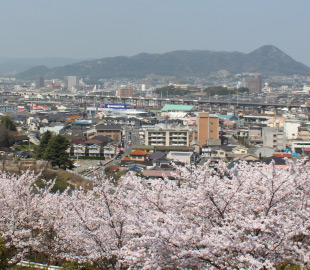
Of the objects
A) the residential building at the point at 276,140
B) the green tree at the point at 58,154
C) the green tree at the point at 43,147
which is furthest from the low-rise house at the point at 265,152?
the green tree at the point at 43,147

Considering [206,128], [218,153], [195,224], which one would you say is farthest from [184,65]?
[195,224]

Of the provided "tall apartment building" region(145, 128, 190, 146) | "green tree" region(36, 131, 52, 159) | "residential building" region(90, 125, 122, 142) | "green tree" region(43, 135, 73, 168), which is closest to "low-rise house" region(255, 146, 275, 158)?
"tall apartment building" region(145, 128, 190, 146)

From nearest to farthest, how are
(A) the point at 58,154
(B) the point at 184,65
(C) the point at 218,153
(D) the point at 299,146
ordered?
(A) the point at 58,154 → (C) the point at 218,153 → (D) the point at 299,146 → (B) the point at 184,65

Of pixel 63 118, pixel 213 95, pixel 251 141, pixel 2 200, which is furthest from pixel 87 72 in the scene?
pixel 2 200

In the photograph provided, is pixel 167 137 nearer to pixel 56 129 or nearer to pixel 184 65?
pixel 56 129

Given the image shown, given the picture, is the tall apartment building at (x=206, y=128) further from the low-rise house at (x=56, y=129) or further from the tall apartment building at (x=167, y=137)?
the low-rise house at (x=56, y=129)

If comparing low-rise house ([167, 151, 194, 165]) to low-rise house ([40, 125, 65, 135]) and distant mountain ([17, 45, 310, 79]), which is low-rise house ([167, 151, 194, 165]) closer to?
low-rise house ([40, 125, 65, 135])
